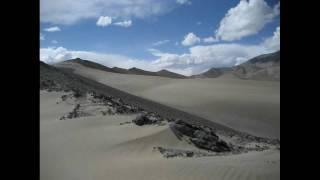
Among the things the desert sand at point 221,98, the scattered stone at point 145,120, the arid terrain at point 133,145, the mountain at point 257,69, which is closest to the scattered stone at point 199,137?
the arid terrain at point 133,145

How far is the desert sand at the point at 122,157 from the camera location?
651cm

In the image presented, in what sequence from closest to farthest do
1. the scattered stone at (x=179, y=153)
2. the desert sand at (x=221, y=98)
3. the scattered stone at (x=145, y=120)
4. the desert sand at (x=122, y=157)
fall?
the desert sand at (x=122, y=157)
the scattered stone at (x=179, y=153)
the scattered stone at (x=145, y=120)
the desert sand at (x=221, y=98)

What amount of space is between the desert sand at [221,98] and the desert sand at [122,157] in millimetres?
7482

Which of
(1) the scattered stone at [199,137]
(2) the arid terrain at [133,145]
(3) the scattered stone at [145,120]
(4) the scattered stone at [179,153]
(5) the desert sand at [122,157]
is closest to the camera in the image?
(5) the desert sand at [122,157]

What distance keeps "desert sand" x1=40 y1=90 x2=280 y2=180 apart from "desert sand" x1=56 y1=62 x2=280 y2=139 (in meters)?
7.48

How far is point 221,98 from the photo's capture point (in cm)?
2498

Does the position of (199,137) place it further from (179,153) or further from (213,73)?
(213,73)

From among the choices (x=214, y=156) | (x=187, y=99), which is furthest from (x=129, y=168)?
(x=187, y=99)

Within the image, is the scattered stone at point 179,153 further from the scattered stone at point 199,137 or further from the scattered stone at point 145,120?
the scattered stone at point 145,120

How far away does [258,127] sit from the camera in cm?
1797

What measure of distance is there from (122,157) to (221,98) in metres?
17.4
